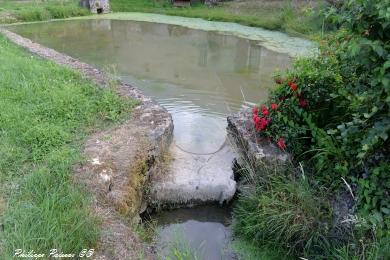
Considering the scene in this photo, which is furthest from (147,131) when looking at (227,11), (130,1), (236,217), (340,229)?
(130,1)

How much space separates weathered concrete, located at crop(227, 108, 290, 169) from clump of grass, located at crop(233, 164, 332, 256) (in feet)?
0.93

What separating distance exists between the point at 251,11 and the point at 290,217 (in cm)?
1237

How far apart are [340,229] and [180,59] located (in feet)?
21.6

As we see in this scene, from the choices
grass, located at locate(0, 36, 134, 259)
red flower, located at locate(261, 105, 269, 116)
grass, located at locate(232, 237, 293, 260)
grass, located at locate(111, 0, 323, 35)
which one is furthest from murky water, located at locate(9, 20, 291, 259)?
grass, located at locate(111, 0, 323, 35)

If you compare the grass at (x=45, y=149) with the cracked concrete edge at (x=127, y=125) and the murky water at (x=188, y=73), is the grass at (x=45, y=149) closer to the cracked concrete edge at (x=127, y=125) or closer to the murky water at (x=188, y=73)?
the cracked concrete edge at (x=127, y=125)

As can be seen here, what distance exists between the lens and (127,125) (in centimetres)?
452

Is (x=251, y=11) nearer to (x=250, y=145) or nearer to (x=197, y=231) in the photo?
(x=250, y=145)

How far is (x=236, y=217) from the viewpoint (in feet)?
12.6

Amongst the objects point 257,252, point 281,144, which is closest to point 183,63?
point 281,144

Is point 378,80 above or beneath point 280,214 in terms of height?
above

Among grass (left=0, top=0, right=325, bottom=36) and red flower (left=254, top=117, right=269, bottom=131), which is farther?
grass (left=0, top=0, right=325, bottom=36)

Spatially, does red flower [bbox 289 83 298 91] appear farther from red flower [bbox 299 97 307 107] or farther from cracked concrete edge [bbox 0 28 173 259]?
cracked concrete edge [bbox 0 28 173 259]

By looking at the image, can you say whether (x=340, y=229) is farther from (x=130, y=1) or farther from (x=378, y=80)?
(x=130, y=1)

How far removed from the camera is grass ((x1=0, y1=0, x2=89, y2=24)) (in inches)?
542
